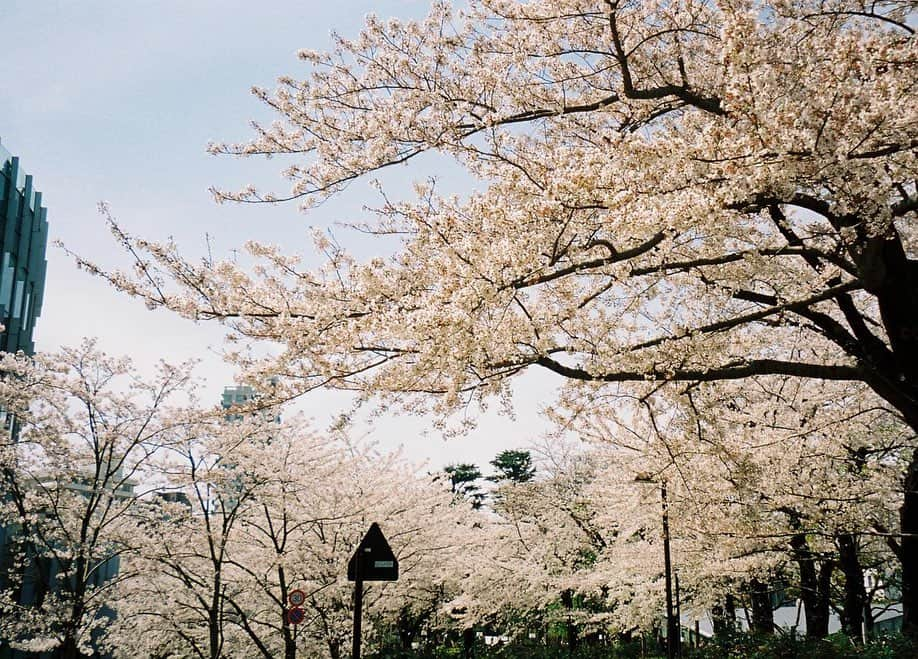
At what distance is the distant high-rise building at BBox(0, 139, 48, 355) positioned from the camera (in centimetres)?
2258

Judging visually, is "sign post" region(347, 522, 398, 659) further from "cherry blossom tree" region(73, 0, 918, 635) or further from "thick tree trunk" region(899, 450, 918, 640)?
"thick tree trunk" region(899, 450, 918, 640)

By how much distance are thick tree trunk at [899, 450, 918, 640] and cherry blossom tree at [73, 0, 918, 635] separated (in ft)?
11.9

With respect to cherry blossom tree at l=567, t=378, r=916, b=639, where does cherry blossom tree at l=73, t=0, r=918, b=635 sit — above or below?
above

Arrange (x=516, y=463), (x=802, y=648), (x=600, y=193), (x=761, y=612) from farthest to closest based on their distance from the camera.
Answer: (x=516, y=463) → (x=761, y=612) → (x=802, y=648) → (x=600, y=193)

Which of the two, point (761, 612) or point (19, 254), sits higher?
point (19, 254)

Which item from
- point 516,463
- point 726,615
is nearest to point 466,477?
point 516,463

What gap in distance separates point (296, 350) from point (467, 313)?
1541mm

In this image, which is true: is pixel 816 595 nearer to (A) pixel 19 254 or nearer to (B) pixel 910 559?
(B) pixel 910 559

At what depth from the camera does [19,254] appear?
2395 centimetres

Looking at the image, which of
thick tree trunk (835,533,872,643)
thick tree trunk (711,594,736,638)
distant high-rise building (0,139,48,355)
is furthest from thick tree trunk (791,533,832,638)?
distant high-rise building (0,139,48,355)

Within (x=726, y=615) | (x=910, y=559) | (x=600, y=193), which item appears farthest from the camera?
(x=726, y=615)

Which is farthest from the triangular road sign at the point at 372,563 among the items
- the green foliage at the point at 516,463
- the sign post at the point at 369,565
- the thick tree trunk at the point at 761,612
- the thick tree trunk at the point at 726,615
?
the green foliage at the point at 516,463

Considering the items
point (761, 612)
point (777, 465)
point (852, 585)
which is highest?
point (777, 465)

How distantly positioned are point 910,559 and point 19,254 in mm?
27625
